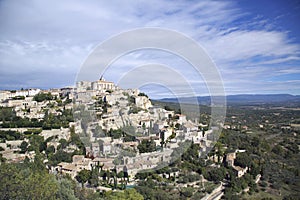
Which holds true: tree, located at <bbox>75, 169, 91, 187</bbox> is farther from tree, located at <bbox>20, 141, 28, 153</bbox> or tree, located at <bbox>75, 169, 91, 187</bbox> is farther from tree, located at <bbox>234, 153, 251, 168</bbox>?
tree, located at <bbox>234, 153, 251, 168</bbox>

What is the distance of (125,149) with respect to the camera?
32.0 ft

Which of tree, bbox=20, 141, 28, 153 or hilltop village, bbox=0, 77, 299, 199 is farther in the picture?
tree, bbox=20, 141, 28, 153

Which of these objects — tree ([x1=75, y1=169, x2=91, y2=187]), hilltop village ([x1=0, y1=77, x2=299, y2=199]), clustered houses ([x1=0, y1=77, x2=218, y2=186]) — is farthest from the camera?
clustered houses ([x1=0, y1=77, x2=218, y2=186])

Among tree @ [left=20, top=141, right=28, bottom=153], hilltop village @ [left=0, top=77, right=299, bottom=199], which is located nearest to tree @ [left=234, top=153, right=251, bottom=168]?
hilltop village @ [left=0, top=77, right=299, bottom=199]

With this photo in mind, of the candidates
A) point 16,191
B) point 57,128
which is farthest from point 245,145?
point 16,191

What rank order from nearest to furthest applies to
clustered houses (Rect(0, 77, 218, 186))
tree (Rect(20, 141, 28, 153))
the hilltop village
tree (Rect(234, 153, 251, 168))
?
the hilltop village
clustered houses (Rect(0, 77, 218, 186))
tree (Rect(20, 141, 28, 153))
tree (Rect(234, 153, 251, 168))

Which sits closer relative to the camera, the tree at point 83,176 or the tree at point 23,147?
the tree at point 83,176

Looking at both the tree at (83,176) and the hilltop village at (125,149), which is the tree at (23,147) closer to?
the hilltop village at (125,149)

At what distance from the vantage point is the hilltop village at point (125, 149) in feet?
25.7

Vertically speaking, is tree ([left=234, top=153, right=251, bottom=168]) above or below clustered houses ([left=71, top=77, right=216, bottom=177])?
below

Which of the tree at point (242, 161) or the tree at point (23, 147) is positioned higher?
the tree at point (23, 147)

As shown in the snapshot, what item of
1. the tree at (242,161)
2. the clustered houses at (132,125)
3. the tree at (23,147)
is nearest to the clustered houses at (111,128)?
the clustered houses at (132,125)

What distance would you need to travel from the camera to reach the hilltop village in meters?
7.84

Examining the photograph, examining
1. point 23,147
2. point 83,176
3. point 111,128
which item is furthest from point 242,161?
point 23,147
